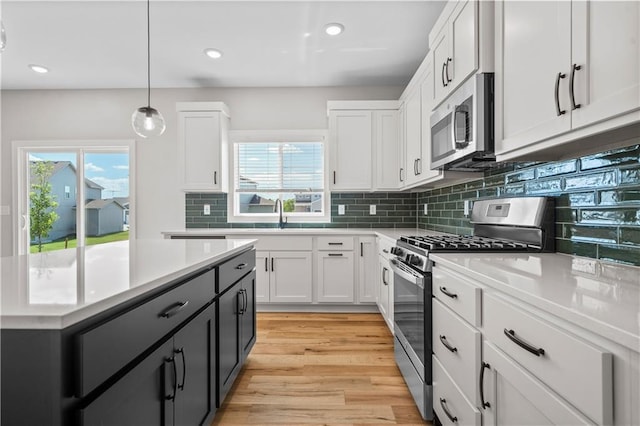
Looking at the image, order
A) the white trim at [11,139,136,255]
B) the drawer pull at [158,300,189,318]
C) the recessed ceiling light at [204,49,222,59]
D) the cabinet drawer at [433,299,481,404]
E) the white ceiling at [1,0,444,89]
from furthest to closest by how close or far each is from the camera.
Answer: the white trim at [11,139,136,255], the recessed ceiling light at [204,49,222,59], the white ceiling at [1,0,444,89], the cabinet drawer at [433,299,481,404], the drawer pull at [158,300,189,318]

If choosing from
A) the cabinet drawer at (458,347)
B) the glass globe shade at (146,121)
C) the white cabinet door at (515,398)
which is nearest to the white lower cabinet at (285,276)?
the glass globe shade at (146,121)

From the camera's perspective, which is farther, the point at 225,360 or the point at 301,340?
the point at 301,340

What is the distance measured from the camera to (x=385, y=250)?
2.91m

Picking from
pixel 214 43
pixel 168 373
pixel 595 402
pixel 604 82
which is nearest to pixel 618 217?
pixel 604 82

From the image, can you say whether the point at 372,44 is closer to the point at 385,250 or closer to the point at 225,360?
the point at 385,250

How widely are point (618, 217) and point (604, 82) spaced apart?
0.59 m

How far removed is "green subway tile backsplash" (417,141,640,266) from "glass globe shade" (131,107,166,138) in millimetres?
2507

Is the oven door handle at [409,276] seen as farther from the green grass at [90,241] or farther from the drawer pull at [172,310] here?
the green grass at [90,241]

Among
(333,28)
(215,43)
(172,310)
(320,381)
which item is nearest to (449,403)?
(320,381)

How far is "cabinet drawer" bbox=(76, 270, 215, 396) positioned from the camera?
704 mm

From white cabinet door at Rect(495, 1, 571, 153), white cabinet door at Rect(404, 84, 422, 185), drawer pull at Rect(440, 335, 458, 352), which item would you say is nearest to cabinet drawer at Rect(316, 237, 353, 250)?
white cabinet door at Rect(404, 84, 422, 185)

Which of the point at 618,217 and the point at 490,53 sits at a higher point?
the point at 490,53

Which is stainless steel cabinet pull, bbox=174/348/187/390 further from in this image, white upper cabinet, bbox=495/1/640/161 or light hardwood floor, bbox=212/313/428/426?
white upper cabinet, bbox=495/1/640/161

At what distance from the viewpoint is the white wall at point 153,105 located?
4.06 metres
